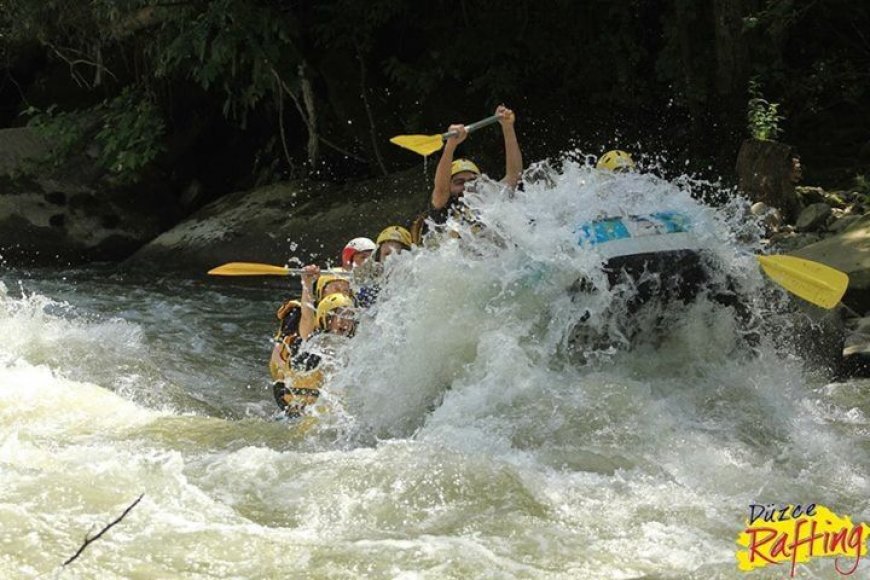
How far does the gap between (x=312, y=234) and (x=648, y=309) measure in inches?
215

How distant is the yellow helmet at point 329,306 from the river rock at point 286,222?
4.22m

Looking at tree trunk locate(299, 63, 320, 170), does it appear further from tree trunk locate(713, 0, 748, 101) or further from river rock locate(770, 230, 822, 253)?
river rock locate(770, 230, 822, 253)

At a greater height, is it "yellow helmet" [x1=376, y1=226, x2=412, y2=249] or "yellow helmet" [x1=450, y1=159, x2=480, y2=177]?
"yellow helmet" [x1=450, y1=159, x2=480, y2=177]

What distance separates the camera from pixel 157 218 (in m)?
11.9

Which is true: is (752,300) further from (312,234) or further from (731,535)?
(312,234)

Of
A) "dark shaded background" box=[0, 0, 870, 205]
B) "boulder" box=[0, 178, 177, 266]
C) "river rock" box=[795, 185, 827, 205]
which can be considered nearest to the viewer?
"river rock" box=[795, 185, 827, 205]

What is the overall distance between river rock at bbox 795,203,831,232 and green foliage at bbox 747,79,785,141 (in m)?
0.80

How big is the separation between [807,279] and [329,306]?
2.33m

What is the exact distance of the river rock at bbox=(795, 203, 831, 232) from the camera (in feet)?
26.8

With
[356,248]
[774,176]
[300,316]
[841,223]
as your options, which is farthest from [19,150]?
[841,223]

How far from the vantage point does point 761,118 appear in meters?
9.02

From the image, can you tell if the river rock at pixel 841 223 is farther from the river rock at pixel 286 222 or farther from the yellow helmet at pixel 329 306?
the yellow helmet at pixel 329 306

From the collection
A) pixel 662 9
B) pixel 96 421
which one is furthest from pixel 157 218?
pixel 96 421

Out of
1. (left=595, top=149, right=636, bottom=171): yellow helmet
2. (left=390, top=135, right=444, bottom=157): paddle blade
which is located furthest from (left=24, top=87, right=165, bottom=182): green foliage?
(left=595, top=149, right=636, bottom=171): yellow helmet
